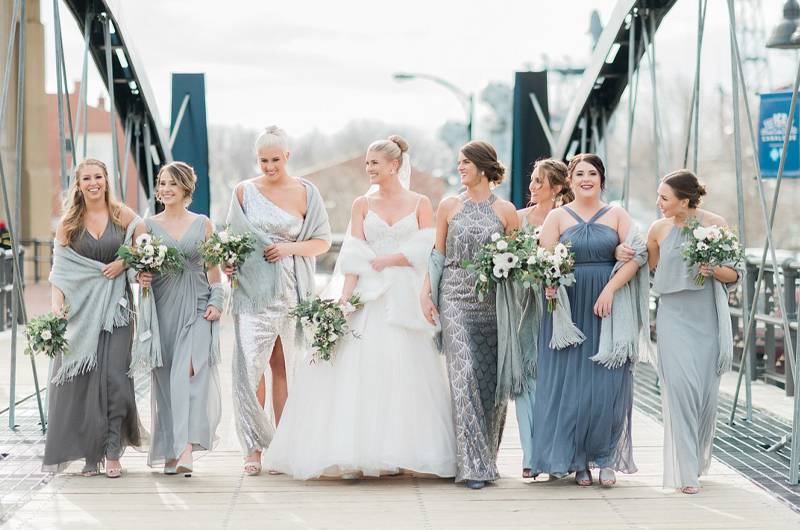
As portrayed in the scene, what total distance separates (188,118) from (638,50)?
4578 millimetres

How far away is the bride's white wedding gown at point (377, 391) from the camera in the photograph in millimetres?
6660

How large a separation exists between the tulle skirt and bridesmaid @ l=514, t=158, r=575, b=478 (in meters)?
0.43

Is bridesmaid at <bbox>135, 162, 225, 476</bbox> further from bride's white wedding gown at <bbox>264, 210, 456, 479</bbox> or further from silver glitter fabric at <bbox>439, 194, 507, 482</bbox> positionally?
silver glitter fabric at <bbox>439, 194, 507, 482</bbox>

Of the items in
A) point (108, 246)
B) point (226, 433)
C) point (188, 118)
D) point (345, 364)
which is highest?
point (188, 118)

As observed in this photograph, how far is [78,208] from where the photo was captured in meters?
7.12

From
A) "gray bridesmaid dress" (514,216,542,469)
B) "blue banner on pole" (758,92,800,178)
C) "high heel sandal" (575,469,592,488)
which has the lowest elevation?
"high heel sandal" (575,469,592,488)

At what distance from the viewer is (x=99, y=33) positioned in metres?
10.6

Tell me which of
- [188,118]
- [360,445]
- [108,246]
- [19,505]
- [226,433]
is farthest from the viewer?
[188,118]

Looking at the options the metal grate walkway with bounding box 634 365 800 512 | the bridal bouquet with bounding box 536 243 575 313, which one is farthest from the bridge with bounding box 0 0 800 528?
the bridal bouquet with bounding box 536 243 575 313

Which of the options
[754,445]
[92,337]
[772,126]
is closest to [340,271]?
[92,337]

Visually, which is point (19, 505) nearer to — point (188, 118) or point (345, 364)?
point (345, 364)

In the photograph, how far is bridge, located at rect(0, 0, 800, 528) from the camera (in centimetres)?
621

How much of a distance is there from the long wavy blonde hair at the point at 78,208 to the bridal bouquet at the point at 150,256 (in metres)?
0.28

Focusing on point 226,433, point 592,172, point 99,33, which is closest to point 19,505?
point 226,433
